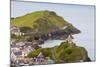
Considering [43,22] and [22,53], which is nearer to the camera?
[22,53]

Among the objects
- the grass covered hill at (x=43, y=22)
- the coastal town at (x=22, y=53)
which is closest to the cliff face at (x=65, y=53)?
the coastal town at (x=22, y=53)

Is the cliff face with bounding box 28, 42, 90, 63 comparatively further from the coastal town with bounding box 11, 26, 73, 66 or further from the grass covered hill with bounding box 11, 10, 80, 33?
the grass covered hill with bounding box 11, 10, 80, 33

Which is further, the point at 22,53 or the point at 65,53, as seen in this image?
the point at 65,53

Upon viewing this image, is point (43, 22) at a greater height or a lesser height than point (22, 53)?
greater

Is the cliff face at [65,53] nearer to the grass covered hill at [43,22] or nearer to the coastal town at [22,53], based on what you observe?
the coastal town at [22,53]

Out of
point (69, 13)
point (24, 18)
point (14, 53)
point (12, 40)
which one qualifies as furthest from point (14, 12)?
point (69, 13)

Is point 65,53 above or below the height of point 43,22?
below
